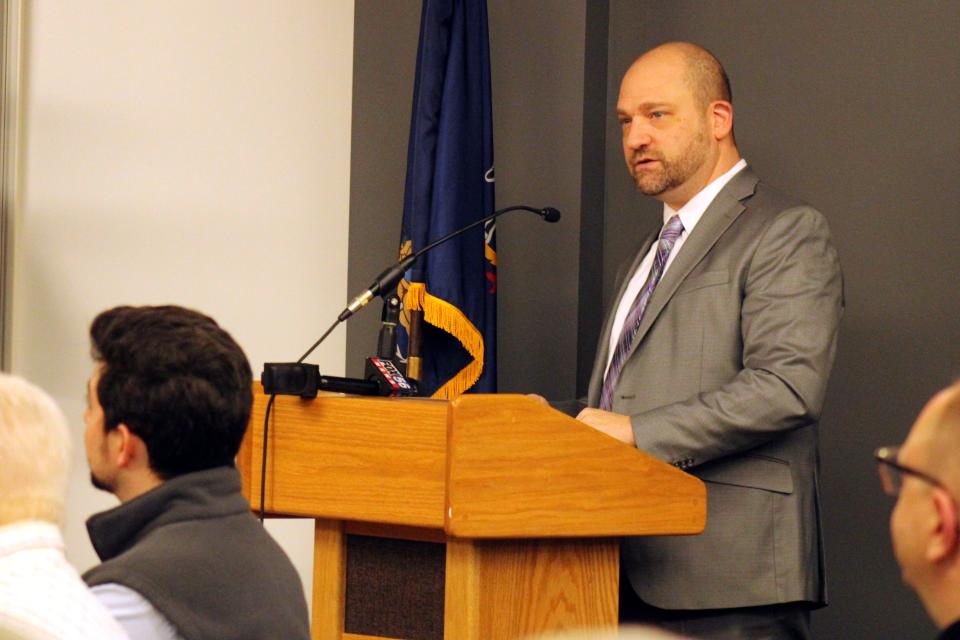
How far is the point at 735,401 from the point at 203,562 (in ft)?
4.32

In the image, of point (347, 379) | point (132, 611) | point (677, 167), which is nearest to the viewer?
point (132, 611)

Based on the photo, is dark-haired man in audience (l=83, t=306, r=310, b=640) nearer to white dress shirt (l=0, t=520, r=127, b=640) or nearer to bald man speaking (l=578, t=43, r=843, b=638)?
white dress shirt (l=0, t=520, r=127, b=640)

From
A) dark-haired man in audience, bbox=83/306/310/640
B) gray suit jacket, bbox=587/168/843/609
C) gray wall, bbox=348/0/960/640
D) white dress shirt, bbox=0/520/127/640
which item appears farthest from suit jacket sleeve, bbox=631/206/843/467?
white dress shirt, bbox=0/520/127/640

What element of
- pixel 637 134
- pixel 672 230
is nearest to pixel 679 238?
pixel 672 230

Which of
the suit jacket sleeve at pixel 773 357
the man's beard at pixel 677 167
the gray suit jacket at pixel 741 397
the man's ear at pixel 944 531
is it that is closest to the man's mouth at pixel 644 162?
the man's beard at pixel 677 167

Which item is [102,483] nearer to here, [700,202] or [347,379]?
[347,379]

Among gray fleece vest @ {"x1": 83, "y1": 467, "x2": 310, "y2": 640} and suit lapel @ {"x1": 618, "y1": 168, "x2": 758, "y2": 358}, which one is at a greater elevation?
suit lapel @ {"x1": 618, "y1": 168, "x2": 758, "y2": 358}

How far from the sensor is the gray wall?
3.76 metres

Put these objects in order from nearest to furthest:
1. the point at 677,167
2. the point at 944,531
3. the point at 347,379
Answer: the point at 944,531 < the point at 347,379 < the point at 677,167

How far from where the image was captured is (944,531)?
1165mm

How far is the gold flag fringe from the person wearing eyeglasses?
9.25 feet

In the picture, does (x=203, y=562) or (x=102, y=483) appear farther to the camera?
(x=102, y=483)

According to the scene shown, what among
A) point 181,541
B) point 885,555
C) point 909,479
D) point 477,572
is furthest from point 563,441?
point 885,555

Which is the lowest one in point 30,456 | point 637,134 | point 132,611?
point 132,611
